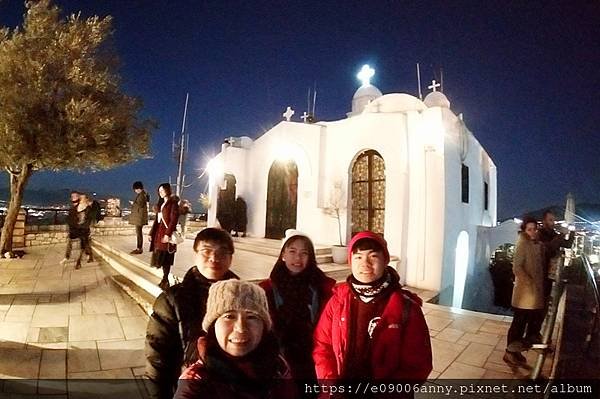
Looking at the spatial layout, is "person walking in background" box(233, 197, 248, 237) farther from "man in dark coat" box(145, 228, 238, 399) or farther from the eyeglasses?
"man in dark coat" box(145, 228, 238, 399)

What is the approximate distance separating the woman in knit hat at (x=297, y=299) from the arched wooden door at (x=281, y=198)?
28.0 ft

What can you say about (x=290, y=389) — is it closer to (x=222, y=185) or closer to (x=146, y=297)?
(x=146, y=297)

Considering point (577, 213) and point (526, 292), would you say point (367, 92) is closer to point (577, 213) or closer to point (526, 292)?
point (526, 292)

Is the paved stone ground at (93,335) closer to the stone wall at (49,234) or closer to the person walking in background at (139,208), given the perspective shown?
the person walking in background at (139,208)

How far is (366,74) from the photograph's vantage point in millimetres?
13125

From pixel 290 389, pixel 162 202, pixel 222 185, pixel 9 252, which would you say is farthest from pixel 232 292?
pixel 222 185

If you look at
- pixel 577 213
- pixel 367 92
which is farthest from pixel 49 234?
pixel 577 213

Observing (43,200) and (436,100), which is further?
(43,200)

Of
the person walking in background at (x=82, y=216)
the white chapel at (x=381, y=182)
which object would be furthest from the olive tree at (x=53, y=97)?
the white chapel at (x=381, y=182)

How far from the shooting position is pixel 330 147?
32.9 ft

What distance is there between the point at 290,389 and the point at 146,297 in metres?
4.92

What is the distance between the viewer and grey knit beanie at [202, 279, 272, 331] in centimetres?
137

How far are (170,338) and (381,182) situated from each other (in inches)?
317

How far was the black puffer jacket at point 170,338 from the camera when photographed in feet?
5.31
